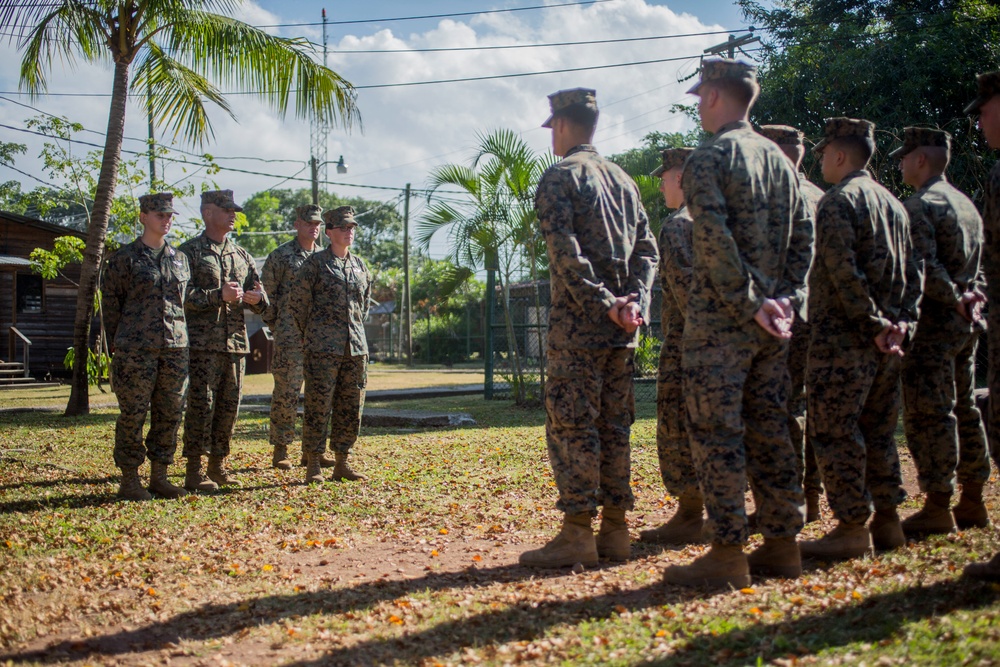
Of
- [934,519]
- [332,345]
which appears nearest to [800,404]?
[934,519]

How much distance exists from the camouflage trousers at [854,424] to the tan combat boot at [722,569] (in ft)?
2.52

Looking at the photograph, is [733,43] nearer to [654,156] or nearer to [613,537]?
[654,156]

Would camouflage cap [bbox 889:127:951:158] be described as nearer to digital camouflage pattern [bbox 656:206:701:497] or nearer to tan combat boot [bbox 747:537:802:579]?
digital camouflage pattern [bbox 656:206:701:497]

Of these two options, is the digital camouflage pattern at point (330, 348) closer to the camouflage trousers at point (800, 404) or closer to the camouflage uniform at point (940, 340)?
the camouflage trousers at point (800, 404)

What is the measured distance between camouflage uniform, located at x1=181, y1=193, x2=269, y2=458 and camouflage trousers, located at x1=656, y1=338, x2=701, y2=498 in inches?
145

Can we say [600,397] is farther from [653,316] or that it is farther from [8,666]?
[653,316]

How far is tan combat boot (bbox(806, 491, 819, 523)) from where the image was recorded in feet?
18.2

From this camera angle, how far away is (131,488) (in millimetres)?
6820

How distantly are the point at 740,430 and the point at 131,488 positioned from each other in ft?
16.0

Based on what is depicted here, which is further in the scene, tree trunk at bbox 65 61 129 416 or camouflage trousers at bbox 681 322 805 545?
tree trunk at bbox 65 61 129 416

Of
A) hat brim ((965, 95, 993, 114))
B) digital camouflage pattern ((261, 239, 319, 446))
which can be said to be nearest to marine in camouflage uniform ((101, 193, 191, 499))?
digital camouflage pattern ((261, 239, 319, 446))

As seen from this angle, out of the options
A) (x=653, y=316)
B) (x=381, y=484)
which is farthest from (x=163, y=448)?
(x=653, y=316)

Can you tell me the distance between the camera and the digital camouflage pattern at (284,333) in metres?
8.57

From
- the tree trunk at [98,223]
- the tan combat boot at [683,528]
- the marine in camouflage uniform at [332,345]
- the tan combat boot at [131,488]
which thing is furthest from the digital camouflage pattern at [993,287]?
the tree trunk at [98,223]
